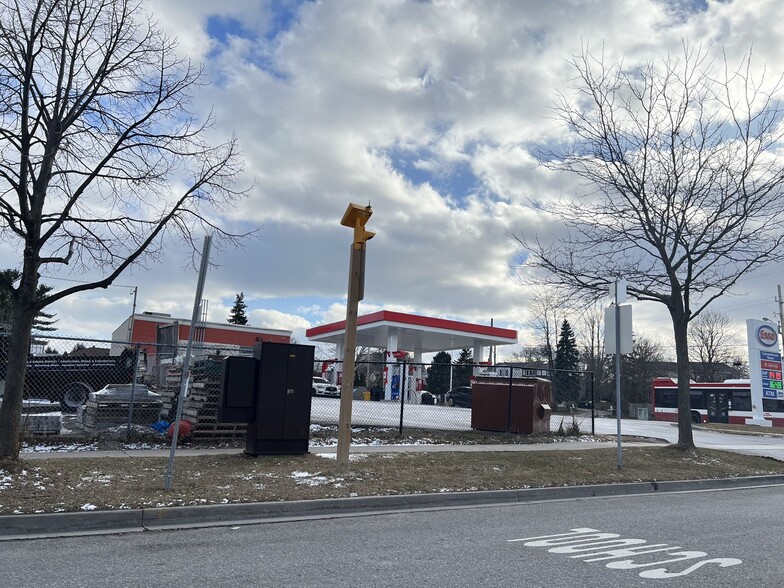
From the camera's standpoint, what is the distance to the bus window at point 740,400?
36.4m

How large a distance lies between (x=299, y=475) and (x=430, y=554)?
4094 mm

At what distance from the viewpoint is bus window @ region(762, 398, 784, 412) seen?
3478 cm

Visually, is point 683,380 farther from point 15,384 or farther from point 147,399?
point 15,384

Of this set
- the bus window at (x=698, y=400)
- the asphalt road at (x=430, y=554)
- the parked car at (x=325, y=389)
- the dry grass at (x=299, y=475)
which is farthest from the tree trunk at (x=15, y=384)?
the bus window at (x=698, y=400)

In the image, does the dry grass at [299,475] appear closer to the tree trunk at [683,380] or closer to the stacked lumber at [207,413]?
the tree trunk at [683,380]

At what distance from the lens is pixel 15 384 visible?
29.7 ft

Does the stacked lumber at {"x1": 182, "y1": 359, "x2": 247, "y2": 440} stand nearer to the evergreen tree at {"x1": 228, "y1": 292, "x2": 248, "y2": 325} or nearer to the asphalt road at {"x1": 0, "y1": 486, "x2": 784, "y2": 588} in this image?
the asphalt road at {"x1": 0, "y1": 486, "x2": 784, "y2": 588}

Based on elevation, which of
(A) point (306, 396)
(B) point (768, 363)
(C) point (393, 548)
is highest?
(B) point (768, 363)

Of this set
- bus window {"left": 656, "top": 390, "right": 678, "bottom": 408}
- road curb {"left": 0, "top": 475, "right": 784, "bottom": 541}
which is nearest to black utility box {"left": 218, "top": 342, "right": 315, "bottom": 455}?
road curb {"left": 0, "top": 475, "right": 784, "bottom": 541}

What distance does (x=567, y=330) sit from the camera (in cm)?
6831

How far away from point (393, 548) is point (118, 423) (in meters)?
9.05

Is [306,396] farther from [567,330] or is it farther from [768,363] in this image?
[567,330]

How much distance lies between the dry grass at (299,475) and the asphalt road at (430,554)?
930 mm

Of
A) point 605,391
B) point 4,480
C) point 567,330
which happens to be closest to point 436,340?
point 567,330
